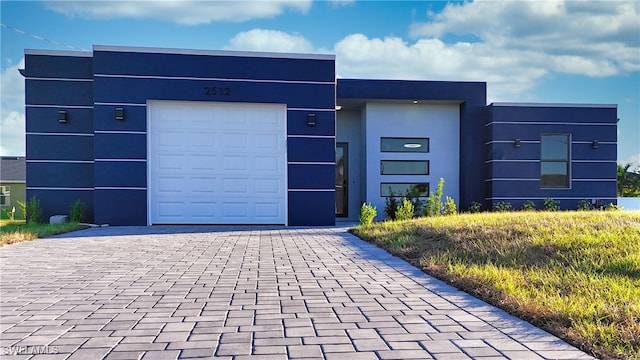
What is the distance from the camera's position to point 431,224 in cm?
840

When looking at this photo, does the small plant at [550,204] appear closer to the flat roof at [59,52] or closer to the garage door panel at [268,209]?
the garage door panel at [268,209]

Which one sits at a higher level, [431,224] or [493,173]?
[493,173]

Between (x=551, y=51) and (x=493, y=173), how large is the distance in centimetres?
439

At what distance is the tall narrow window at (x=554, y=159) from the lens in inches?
570

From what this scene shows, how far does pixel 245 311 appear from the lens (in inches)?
138

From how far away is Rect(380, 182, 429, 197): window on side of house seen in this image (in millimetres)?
14578

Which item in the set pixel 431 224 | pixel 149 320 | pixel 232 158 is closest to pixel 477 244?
pixel 431 224

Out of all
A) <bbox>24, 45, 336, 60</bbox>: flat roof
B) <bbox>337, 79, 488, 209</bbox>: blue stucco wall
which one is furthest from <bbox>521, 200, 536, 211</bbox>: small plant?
<bbox>24, 45, 336, 60</bbox>: flat roof

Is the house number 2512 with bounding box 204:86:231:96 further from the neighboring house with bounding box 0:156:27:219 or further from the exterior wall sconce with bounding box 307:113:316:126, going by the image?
the neighboring house with bounding box 0:156:27:219

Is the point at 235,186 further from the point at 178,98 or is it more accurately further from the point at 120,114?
the point at 120,114

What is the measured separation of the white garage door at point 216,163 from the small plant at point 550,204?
8798mm

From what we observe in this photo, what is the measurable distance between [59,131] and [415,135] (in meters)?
10.9

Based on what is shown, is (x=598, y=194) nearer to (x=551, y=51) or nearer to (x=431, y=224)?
(x=551, y=51)

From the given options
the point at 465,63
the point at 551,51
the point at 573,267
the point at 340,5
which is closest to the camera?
the point at 573,267
